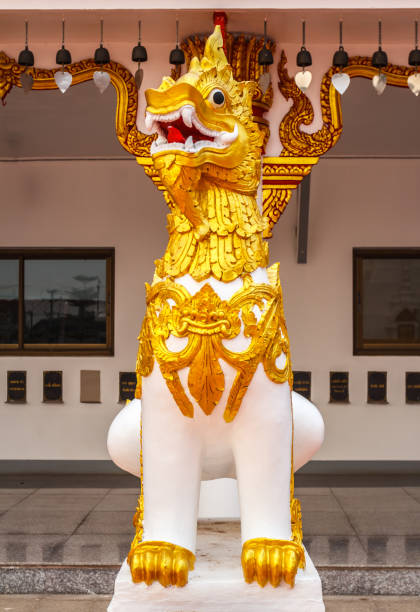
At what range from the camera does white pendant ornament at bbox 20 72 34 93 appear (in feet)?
10.0

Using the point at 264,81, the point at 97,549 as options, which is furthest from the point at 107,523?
the point at 264,81

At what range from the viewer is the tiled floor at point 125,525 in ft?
10.9

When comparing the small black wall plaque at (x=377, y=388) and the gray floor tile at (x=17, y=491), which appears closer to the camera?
the gray floor tile at (x=17, y=491)

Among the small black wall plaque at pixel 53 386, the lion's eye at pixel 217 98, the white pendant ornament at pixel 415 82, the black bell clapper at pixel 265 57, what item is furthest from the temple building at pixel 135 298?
the lion's eye at pixel 217 98

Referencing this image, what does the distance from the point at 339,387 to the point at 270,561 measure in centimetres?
388

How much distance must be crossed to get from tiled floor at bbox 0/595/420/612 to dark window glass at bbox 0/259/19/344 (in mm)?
2688

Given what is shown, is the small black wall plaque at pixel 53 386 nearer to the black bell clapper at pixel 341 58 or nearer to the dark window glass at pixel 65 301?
the dark window glass at pixel 65 301

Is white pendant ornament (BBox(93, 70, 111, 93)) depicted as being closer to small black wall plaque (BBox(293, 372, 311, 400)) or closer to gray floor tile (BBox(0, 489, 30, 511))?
gray floor tile (BBox(0, 489, 30, 511))

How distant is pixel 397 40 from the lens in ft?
10.2

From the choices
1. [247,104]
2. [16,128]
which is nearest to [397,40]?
[247,104]

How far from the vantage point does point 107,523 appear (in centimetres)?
396

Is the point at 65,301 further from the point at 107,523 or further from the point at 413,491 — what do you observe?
the point at 413,491

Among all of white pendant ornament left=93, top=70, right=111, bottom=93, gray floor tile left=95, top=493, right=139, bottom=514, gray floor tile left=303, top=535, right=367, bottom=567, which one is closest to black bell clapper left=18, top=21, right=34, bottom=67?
white pendant ornament left=93, top=70, right=111, bottom=93

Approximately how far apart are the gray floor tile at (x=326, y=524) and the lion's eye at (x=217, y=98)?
268cm
